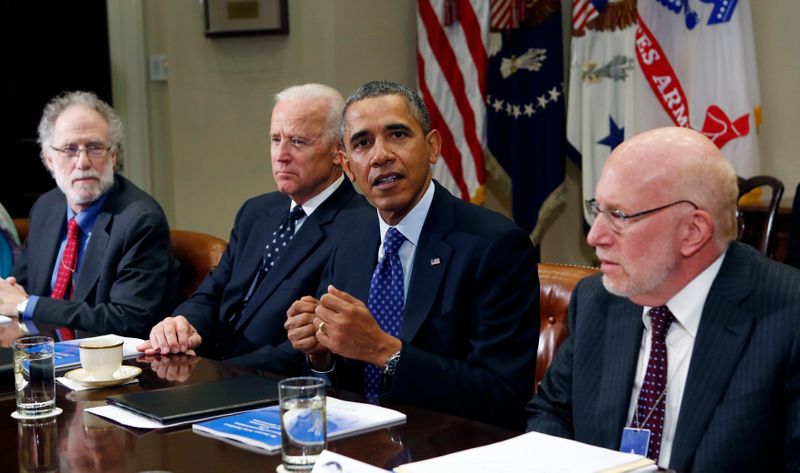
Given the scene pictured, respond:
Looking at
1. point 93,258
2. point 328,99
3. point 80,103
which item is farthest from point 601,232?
point 80,103

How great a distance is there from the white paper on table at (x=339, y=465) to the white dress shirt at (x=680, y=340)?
0.60 meters

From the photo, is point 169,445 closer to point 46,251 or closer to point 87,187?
point 87,187

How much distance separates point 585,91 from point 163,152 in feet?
7.92

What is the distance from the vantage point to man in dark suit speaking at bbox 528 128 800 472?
1667 millimetres

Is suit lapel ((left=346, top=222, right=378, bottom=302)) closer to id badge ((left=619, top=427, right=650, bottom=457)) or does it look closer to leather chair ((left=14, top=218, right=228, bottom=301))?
id badge ((left=619, top=427, right=650, bottom=457))

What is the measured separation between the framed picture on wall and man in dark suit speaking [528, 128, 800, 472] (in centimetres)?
360

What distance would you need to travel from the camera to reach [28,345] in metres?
1.90

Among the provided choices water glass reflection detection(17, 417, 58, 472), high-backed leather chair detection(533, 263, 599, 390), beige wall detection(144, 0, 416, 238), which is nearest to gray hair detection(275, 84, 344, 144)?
high-backed leather chair detection(533, 263, 599, 390)

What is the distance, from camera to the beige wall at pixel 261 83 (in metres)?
5.12

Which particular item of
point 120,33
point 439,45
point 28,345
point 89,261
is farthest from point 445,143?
point 28,345

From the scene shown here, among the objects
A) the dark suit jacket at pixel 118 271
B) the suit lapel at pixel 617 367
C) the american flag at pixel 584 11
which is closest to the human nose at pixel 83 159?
the dark suit jacket at pixel 118 271

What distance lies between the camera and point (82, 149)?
3439 mm

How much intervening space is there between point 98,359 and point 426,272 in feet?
2.48

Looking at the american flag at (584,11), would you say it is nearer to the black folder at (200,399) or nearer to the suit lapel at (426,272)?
the suit lapel at (426,272)
